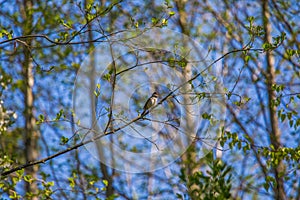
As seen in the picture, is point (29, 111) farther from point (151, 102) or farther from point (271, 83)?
point (151, 102)

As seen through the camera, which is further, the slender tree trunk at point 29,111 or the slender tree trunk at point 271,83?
the slender tree trunk at point 29,111

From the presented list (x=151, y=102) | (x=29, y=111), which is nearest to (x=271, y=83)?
(x=29, y=111)

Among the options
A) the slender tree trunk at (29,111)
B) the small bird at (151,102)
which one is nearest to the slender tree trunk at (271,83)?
the slender tree trunk at (29,111)

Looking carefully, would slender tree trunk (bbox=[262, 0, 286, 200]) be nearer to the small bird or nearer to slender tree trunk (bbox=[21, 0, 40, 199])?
slender tree trunk (bbox=[21, 0, 40, 199])

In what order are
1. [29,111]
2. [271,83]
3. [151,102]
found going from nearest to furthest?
[151,102]
[271,83]
[29,111]

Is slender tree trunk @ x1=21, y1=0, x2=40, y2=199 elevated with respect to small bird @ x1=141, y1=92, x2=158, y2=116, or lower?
elevated

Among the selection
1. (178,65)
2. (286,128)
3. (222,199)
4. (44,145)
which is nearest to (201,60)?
(178,65)

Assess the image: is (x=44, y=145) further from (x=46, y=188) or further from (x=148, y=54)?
(x=148, y=54)

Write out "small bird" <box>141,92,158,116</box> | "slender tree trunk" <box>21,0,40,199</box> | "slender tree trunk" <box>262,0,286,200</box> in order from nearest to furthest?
"small bird" <box>141,92,158,116</box>
"slender tree trunk" <box>262,0,286,200</box>
"slender tree trunk" <box>21,0,40,199</box>

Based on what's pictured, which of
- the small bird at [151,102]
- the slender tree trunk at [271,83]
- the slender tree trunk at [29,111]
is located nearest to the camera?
the small bird at [151,102]

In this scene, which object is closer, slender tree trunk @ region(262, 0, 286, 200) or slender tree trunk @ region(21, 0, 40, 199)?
slender tree trunk @ region(262, 0, 286, 200)

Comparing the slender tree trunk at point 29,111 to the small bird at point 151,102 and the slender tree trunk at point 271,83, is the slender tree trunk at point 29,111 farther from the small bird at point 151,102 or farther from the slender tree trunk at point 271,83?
the small bird at point 151,102

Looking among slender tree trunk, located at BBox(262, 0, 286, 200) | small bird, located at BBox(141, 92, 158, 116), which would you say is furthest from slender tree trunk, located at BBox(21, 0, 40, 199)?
small bird, located at BBox(141, 92, 158, 116)

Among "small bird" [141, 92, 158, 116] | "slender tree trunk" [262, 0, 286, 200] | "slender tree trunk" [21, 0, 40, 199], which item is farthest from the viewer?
"slender tree trunk" [21, 0, 40, 199]
